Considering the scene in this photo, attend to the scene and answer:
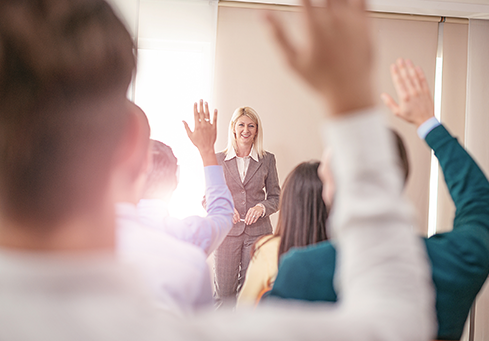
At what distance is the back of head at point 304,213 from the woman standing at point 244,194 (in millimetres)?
1600

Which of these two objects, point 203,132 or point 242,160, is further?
point 242,160

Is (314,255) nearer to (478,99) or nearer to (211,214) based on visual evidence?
(211,214)

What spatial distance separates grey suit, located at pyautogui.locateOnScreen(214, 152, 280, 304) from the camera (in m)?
2.99

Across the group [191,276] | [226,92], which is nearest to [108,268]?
[191,276]


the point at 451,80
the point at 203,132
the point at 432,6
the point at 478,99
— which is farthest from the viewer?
the point at 451,80

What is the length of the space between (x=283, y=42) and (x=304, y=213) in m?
1.10

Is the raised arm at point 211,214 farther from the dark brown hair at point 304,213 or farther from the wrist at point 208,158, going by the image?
the dark brown hair at point 304,213

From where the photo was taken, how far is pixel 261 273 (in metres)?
1.29

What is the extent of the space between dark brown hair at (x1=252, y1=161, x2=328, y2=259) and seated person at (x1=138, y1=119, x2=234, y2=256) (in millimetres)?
335

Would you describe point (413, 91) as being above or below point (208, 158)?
above

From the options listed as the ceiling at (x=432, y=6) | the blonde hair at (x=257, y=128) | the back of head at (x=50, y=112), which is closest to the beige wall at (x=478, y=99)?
the ceiling at (x=432, y=6)

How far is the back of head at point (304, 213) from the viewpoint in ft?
4.31

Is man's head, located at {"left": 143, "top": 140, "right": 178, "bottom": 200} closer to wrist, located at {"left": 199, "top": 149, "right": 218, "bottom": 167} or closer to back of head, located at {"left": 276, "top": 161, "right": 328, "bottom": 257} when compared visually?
wrist, located at {"left": 199, "top": 149, "right": 218, "bottom": 167}

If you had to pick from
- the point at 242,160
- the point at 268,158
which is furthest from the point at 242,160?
the point at 268,158
